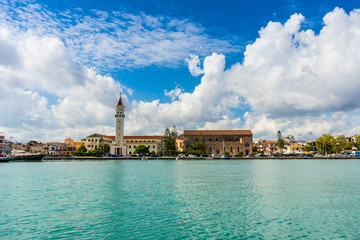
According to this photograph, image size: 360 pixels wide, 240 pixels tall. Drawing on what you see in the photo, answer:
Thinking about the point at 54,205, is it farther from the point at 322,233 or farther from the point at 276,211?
the point at 322,233

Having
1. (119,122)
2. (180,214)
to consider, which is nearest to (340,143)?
(119,122)

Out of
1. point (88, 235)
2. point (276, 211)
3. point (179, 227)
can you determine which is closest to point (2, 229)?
point (88, 235)

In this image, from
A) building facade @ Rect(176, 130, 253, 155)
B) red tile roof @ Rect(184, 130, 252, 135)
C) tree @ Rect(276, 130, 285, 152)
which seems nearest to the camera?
building facade @ Rect(176, 130, 253, 155)

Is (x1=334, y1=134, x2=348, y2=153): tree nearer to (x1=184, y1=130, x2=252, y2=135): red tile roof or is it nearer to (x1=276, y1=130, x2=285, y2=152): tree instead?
(x1=276, y1=130, x2=285, y2=152): tree

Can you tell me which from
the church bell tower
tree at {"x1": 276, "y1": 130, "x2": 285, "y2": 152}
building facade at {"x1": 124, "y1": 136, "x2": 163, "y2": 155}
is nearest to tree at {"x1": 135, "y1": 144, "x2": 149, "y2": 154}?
building facade at {"x1": 124, "y1": 136, "x2": 163, "y2": 155}

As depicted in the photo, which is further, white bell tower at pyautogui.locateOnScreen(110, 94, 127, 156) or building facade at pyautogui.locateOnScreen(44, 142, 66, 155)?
building facade at pyautogui.locateOnScreen(44, 142, 66, 155)

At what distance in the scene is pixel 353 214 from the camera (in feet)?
50.6

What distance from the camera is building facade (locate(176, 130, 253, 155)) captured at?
11656 cm

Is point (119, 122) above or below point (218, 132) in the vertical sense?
above

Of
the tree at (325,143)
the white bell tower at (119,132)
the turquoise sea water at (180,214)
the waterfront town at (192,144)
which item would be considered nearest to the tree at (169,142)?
the waterfront town at (192,144)

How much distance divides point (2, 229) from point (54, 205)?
16.6 feet

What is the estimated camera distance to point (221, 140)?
120250 mm

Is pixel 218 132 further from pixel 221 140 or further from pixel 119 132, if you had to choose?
pixel 119 132

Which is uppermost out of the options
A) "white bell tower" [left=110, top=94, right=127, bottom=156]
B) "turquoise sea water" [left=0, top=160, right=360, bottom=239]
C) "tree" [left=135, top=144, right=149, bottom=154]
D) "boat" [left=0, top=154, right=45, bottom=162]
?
"white bell tower" [left=110, top=94, right=127, bottom=156]
